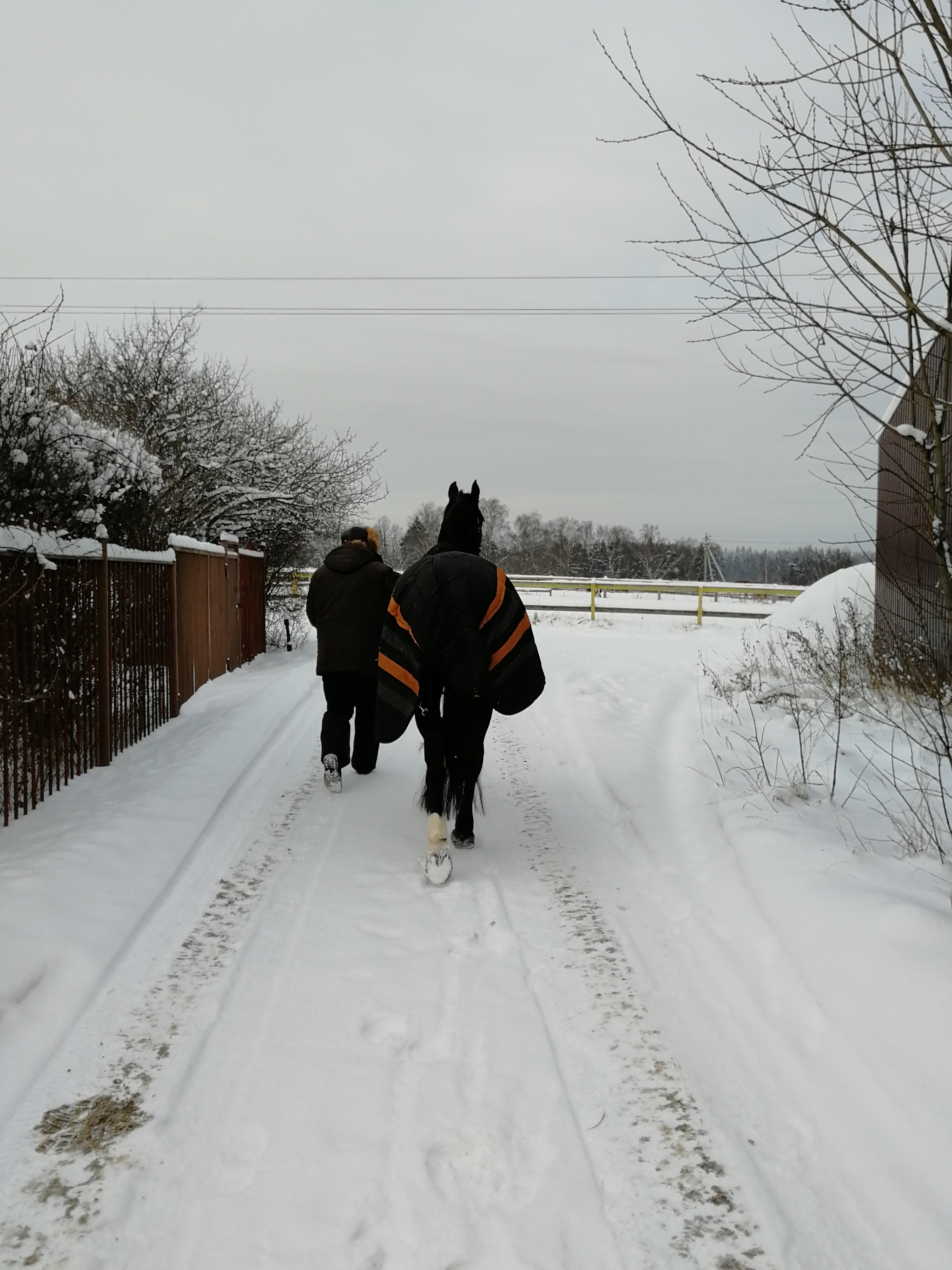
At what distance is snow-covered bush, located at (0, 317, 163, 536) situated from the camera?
20.5 ft

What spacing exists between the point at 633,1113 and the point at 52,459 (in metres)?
6.24

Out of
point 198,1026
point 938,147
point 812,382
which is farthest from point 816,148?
point 198,1026

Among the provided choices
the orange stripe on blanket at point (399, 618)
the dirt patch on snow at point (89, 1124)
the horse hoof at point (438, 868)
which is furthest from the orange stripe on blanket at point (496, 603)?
the dirt patch on snow at point (89, 1124)

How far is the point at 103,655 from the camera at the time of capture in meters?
6.86

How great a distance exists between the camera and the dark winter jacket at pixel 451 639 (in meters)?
4.90

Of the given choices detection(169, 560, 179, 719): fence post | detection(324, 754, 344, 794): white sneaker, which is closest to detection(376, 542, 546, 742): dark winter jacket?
detection(324, 754, 344, 794): white sneaker

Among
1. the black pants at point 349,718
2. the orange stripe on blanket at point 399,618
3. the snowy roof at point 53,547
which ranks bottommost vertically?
the black pants at point 349,718

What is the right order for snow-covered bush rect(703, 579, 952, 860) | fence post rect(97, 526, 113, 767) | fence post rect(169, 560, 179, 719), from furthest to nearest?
fence post rect(169, 560, 179, 719), fence post rect(97, 526, 113, 767), snow-covered bush rect(703, 579, 952, 860)

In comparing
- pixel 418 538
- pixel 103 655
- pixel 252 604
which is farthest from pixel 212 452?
pixel 418 538

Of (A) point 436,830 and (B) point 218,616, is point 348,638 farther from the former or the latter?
(B) point 218,616

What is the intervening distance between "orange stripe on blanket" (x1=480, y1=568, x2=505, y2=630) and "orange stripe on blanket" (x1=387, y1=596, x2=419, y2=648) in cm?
39

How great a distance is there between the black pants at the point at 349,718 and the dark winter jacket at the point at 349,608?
125 millimetres

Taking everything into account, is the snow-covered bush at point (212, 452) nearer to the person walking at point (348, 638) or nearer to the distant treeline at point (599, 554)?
the person walking at point (348, 638)

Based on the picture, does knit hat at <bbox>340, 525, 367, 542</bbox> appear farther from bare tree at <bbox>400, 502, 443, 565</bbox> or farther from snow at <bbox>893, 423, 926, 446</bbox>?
bare tree at <bbox>400, 502, 443, 565</bbox>
